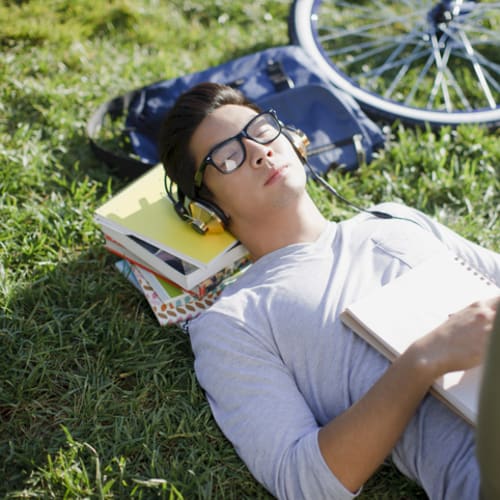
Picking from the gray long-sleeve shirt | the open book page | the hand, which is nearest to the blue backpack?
the gray long-sleeve shirt

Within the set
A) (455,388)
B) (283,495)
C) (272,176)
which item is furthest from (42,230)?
(455,388)

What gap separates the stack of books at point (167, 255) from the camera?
296 centimetres

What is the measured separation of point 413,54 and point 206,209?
280 centimetres

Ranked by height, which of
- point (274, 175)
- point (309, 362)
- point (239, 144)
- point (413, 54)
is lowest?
point (309, 362)

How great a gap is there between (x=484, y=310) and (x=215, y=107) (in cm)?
151

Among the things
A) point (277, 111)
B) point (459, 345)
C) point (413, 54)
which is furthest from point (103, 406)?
point (413, 54)

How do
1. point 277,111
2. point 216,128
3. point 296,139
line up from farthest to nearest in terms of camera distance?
1. point 277,111
2. point 296,139
3. point 216,128

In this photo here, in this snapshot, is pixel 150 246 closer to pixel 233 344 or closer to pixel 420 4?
pixel 233 344

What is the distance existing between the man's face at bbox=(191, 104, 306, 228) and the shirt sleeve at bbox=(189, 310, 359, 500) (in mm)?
539

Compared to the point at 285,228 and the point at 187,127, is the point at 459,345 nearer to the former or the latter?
the point at 285,228

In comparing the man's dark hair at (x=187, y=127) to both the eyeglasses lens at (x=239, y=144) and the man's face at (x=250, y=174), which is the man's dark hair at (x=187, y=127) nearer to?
the man's face at (x=250, y=174)

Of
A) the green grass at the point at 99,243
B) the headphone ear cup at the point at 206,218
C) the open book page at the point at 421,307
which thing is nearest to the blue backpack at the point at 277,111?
the green grass at the point at 99,243

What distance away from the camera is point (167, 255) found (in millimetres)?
3012

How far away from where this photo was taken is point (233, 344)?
2.43m
